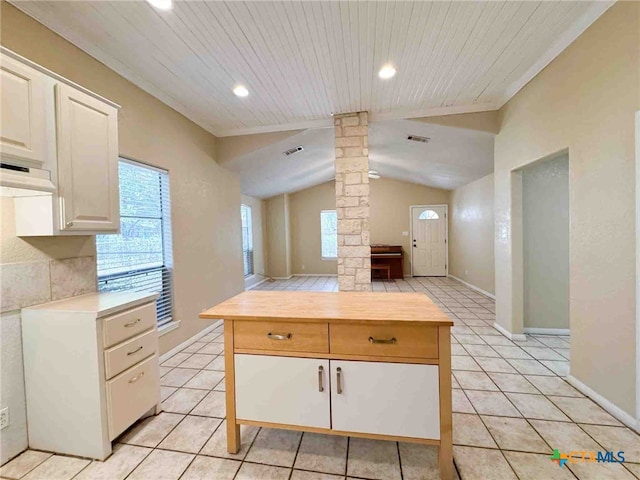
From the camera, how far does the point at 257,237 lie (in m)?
7.56

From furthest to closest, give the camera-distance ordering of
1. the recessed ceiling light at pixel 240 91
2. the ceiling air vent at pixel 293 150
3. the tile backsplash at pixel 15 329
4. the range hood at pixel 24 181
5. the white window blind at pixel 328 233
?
the white window blind at pixel 328 233
the ceiling air vent at pixel 293 150
the recessed ceiling light at pixel 240 91
the tile backsplash at pixel 15 329
the range hood at pixel 24 181

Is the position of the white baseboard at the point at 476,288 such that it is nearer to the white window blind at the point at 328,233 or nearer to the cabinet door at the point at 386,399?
the white window blind at the point at 328,233

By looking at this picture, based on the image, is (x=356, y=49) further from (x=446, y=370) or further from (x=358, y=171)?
(x=446, y=370)

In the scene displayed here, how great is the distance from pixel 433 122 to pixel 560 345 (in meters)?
2.98

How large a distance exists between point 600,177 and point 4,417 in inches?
163

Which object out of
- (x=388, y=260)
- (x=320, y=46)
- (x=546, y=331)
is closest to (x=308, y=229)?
(x=388, y=260)

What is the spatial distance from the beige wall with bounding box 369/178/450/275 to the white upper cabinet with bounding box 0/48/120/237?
684cm

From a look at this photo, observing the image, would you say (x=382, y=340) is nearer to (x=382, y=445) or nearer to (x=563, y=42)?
(x=382, y=445)

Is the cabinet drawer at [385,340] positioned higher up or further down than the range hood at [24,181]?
further down

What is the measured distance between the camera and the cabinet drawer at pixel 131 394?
163cm

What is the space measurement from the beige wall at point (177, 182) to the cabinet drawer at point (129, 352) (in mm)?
797

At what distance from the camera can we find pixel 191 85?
2.67 m

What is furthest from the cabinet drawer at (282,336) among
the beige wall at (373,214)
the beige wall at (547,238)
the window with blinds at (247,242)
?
the beige wall at (373,214)

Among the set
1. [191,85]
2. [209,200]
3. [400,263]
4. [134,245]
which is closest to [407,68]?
[191,85]
